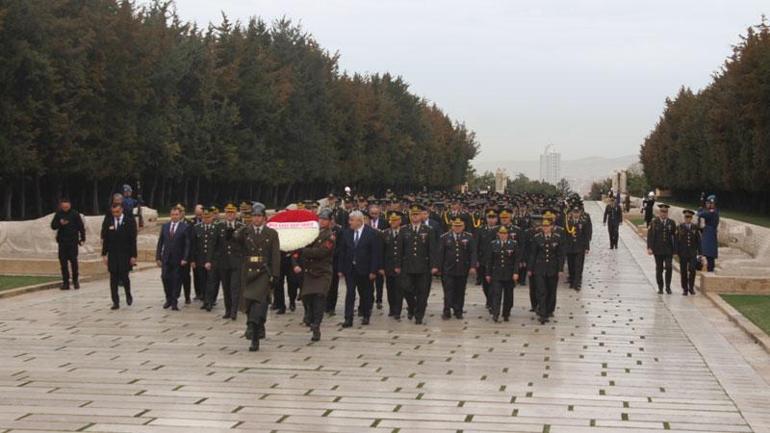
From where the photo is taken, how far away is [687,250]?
74.6 feet

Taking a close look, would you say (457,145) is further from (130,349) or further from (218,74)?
(130,349)

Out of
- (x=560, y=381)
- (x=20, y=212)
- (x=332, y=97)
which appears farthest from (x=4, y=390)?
(x=332, y=97)

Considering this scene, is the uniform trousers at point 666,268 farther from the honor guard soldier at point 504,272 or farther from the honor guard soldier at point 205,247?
the honor guard soldier at point 205,247

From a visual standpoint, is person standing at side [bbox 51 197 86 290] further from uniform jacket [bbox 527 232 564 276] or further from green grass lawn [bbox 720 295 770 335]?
green grass lawn [bbox 720 295 770 335]

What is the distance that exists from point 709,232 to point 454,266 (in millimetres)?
8720

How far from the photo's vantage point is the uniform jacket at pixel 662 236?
75.3 ft

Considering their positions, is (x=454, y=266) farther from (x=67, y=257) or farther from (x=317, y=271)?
(x=67, y=257)

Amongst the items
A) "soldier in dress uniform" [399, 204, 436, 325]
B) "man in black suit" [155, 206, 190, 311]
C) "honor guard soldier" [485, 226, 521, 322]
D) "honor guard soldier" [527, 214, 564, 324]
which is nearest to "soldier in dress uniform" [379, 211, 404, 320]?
"soldier in dress uniform" [399, 204, 436, 325]

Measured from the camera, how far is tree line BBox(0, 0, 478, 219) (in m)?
41.4

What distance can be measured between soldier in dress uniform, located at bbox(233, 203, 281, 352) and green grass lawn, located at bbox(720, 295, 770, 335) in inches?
276

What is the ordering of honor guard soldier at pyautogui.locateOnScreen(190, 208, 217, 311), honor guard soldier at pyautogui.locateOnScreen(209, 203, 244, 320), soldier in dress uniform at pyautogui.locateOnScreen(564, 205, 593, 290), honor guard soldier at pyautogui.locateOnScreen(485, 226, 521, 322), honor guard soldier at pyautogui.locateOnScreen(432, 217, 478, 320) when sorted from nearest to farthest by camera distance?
honor guard soldier at pyautogui.locateOnScreen(209, 203, 244, 320) → honor guard soldier at pyautogui.locateOnScreen(485, 226, 521, 322) → honor guard soldier at pyautogui.locateOnScreen(432, 217, 478, 320) → honor guard soldier at pyautogui.locateOnScreen(190, 208, 217, 311) → soldier in dress uniform at pyautogui.locateOnScreen(564, 205, 593, 290)

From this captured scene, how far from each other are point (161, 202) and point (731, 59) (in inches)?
1178

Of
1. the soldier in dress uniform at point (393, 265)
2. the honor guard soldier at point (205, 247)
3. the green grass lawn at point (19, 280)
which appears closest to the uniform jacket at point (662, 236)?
the soldier in dress uniform at point (393, 265)

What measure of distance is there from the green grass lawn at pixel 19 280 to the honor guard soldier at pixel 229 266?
198 inches
